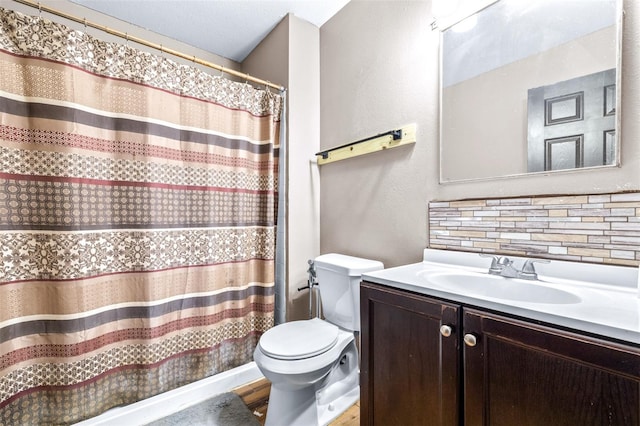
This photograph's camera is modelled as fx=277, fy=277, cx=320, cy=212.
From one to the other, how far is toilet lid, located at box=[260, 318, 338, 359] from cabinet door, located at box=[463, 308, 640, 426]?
2.13ft

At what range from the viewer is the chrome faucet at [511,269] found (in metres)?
0.98

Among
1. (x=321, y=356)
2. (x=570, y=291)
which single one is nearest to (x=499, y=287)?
(x=570, y=291)

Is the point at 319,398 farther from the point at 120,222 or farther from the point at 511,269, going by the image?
the point at 120,222

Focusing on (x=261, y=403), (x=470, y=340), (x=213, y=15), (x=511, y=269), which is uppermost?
(x=213, y=15)

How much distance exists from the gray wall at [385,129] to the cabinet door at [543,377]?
1.99ft

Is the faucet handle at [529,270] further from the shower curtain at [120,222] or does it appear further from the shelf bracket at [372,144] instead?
the shower curtain at [120,222]

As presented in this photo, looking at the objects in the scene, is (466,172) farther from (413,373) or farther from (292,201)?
(292,201)

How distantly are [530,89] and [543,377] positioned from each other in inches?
39.1

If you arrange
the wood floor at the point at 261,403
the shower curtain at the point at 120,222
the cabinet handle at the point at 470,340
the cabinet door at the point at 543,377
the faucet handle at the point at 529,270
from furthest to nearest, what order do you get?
the wood floor at the point at 261,403, the shower curtain at the point at 120,222, the faucet handle at the point at 529,270, the cabinet handle at the point at 470,340, the cabinet door at the point at 543,377

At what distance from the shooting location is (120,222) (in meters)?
1.36

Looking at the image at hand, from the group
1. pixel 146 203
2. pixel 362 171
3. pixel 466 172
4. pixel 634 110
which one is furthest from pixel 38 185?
pixel 634 110

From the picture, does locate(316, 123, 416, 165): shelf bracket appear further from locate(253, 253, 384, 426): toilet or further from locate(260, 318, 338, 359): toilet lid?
locate(260, 318, 338, 359): toilet lid

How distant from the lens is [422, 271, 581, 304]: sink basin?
88 cm

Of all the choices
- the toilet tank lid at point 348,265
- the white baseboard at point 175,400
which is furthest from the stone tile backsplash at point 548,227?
the white baseboard at point 175,400
